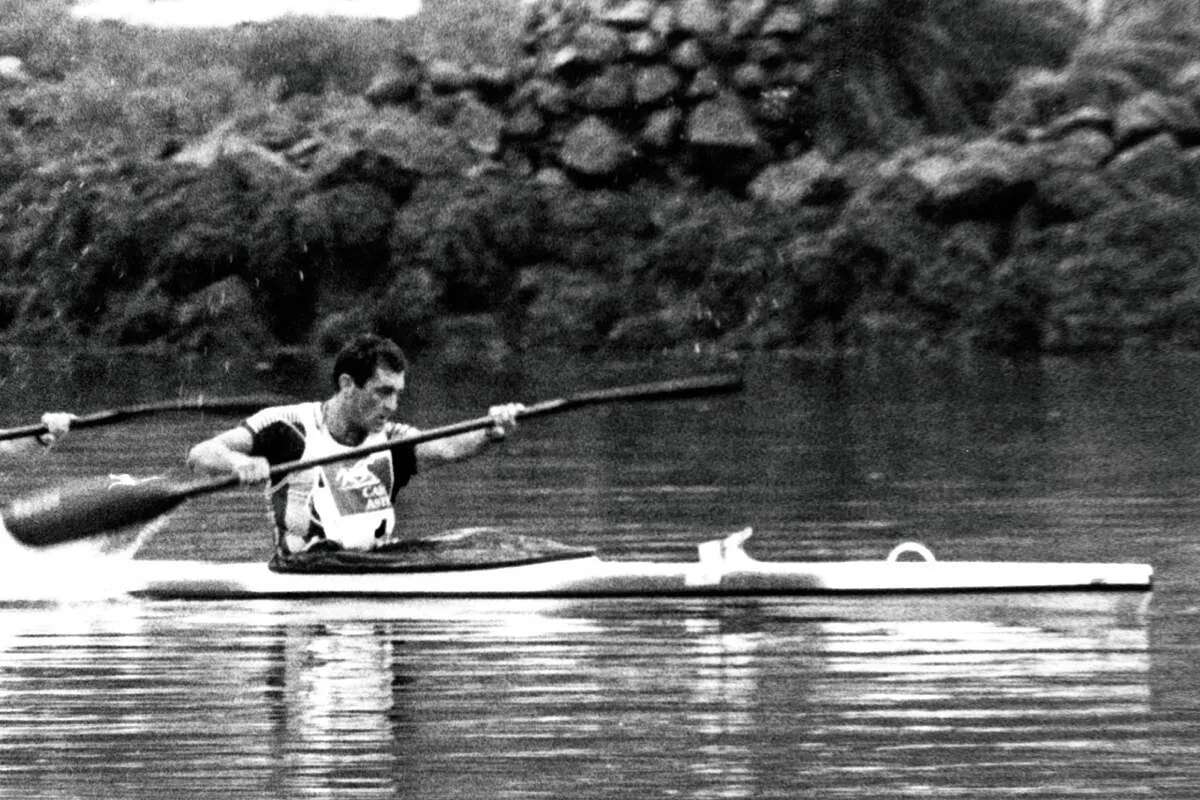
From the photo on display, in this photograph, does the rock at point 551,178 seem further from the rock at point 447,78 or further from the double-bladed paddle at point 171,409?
the double-bladed paddle at point 171,409

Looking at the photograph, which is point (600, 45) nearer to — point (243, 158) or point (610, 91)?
point (610, 91)

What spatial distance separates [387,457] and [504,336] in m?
31.6

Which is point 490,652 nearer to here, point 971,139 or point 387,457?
point 387,457

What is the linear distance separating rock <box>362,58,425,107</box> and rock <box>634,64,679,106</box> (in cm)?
535

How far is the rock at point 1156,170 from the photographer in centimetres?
4506

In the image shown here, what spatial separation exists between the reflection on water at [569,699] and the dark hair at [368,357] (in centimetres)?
121

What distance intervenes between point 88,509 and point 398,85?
3714 cm

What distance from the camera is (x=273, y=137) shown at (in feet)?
171

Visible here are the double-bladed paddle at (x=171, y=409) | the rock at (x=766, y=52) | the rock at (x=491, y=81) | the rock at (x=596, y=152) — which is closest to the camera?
the double-bladed paddle at (x=171, y=409)

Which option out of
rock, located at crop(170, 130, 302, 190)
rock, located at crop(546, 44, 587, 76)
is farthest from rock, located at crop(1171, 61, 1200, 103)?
rock, located at crop(170, 130, 302, 190)

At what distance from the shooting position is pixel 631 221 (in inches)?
1860

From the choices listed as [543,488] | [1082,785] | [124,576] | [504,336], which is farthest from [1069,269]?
[1082,785]

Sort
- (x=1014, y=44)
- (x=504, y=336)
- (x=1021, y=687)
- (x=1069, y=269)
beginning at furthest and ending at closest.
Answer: (x=1014, y=44), (x=504, y=336), (x=1069, y=269), (x=1021, y=687)

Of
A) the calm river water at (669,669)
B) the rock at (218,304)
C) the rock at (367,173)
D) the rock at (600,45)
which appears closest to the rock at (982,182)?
→ the rock at (600,45)
